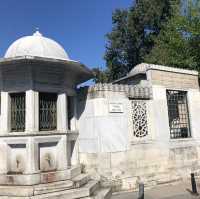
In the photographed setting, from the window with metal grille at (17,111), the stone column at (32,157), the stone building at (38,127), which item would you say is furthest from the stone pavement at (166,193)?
the window with metal grille at (17,111)

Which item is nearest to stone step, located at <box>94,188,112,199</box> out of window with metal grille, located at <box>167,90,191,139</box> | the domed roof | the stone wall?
the stone wall

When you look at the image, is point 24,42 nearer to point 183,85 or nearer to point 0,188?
point 0,188

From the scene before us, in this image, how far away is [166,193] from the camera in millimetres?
7859

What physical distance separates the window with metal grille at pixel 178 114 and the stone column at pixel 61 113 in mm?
4465

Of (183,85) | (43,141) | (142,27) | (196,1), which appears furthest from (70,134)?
(142,27)

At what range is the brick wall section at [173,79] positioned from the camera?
955 centimetres

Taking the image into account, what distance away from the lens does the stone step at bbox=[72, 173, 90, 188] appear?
23.1 ft

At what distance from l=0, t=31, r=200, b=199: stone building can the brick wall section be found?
0.13 ft

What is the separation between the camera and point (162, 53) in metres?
18.4

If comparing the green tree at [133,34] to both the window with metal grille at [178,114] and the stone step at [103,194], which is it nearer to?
the window with metal grille at [178,114]

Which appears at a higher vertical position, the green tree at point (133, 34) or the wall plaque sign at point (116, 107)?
the green tree at point (133, 34)

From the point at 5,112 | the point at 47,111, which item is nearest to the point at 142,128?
the point at 47,111

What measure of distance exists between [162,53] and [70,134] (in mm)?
12722

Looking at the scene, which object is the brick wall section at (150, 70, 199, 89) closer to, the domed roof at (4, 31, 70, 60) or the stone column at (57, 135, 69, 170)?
the domed roof at (4, 31, 70, 60)
